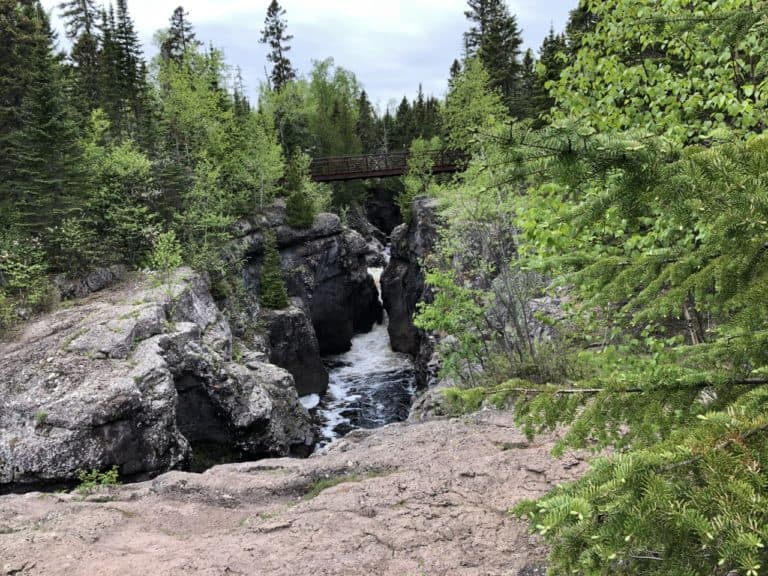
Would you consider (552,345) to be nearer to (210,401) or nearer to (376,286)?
(210,401)

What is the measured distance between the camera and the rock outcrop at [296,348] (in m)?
25.7

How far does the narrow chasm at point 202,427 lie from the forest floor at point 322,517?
19.1ft

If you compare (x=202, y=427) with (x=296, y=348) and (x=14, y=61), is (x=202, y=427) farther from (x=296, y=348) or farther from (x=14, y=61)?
(x=14, y=61)

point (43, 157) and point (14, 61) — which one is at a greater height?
point (14, 61)

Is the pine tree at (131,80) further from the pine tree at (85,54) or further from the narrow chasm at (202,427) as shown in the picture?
the narrow chasm at (202,427)

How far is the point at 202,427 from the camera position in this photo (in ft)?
51.2

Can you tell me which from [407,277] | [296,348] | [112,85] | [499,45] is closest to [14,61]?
[112,85]

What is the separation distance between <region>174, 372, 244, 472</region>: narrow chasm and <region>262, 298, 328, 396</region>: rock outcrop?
9.20 meters

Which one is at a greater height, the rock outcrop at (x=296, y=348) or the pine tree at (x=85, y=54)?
the pine tree at (x=85, y=54)

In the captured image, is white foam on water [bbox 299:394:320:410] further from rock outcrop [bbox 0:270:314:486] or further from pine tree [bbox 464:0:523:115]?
pine tree [bbox 464:0:523:115]

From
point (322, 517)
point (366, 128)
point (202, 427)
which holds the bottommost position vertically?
point (202, 427)

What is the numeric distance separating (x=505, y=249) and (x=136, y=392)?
1356 cm

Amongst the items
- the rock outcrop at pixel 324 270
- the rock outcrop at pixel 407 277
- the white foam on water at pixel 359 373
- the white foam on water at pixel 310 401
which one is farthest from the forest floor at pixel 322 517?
the rock outcrop at pixel 407 277

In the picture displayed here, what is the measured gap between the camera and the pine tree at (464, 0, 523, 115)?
4178 cm
